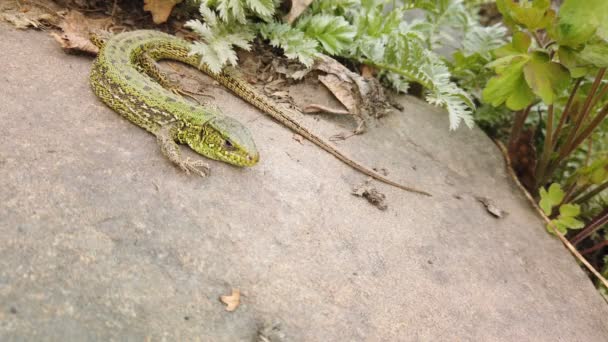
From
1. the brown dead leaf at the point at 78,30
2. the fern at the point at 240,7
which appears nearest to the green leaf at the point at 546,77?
the fern at the point at 240,7

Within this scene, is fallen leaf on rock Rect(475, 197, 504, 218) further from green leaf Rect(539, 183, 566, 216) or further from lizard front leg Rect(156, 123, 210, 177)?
lizard front leg Rect(156, 123, 210, 177)

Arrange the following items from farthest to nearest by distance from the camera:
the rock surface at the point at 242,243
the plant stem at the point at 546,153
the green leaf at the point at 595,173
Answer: the plant stem at the point at 546,153
the green leaf at the point at 595,173
the rock surface at the point at 242,243

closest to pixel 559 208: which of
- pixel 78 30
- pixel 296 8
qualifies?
pixel 296 8

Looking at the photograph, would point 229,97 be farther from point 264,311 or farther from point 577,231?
point 577,231

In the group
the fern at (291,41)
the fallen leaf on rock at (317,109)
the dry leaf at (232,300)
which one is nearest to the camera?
the dry leaf at (232,300)

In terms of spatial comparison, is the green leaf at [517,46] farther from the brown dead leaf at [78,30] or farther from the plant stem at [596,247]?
the brown dead leaf at [78,30]

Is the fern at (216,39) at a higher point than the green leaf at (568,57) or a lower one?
lower

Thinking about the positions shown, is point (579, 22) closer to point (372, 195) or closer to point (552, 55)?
point (552, 55)
